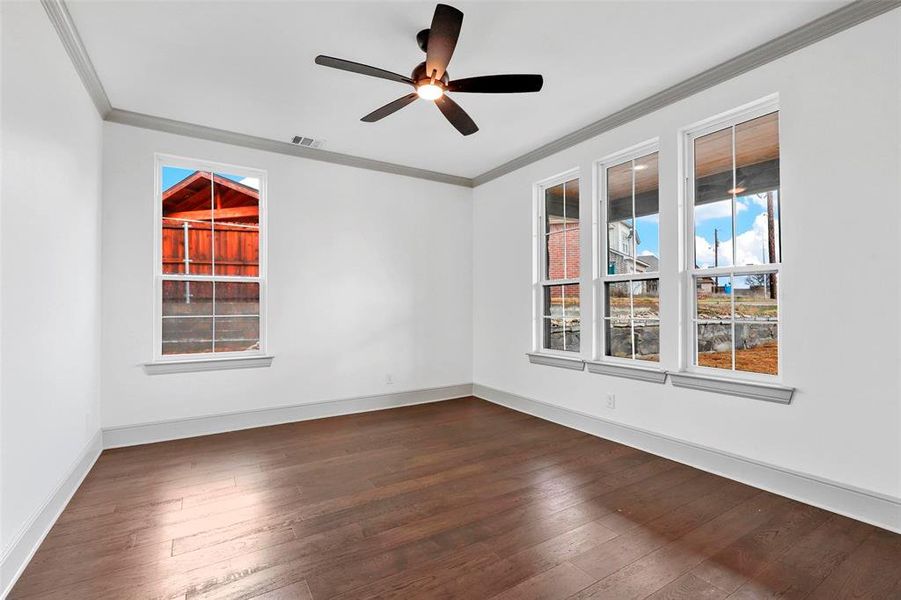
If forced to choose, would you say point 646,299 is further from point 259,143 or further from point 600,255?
point 259,143

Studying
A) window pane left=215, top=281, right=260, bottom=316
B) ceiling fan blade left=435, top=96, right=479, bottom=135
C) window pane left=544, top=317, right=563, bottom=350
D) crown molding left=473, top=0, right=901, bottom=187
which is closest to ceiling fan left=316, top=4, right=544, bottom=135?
ceiling fan blade left=435, top=96, right=479, bottom=135

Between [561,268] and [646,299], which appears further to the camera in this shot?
[561,268]

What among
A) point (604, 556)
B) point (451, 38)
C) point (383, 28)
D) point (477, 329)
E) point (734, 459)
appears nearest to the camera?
point (604, 556)

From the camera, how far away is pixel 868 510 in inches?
93.4

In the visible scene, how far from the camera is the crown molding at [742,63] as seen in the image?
2.39 m

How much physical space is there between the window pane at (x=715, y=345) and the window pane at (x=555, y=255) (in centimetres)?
153

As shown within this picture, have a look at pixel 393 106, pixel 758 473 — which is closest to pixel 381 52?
pixel 393 106

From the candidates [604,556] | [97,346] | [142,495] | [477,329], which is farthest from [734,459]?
[97,346]

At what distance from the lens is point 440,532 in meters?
2.31

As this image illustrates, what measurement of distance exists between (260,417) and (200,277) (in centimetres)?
149

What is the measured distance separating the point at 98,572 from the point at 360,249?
3502mm

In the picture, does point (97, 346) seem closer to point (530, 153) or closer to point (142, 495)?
point (142, 495)

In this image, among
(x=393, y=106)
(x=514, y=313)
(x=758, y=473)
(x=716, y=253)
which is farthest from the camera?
(x=514, y=313)

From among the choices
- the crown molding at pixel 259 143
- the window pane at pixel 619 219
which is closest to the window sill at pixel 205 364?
the crown molding at pixel 259 143
